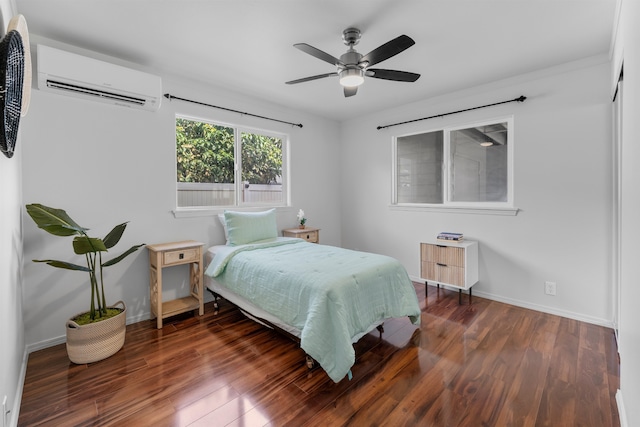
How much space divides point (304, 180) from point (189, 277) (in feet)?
6.93

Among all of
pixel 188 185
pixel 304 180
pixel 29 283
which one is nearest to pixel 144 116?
pixel 188 185

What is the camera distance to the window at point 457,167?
3424 mm

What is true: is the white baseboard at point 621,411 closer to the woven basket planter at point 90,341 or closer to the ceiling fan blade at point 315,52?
the ceiling fan blade at point 315,52

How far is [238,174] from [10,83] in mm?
2616

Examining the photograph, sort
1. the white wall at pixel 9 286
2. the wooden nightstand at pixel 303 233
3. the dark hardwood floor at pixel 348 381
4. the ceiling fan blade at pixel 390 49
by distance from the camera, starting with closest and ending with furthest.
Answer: the white wall at pixel 9 286
the dark hardwood floor at pixel 348 381
the ceiling fan blade at pixel 390 49
the wooden nightstand at pixel 303 233

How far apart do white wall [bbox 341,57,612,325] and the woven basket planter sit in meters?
3.67

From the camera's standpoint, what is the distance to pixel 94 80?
2404mm

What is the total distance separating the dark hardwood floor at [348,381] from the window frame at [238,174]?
128cm

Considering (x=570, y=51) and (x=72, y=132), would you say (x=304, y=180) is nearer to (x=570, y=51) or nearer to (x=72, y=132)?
(x=72, y=132)

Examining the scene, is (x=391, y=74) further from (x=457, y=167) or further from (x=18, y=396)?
(x=18, y=396)

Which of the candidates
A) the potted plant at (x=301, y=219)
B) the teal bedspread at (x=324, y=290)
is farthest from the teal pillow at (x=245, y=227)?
the potted plant at (x=301, y=219)

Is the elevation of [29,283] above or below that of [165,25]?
below

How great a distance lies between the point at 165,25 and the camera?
2.24 metres

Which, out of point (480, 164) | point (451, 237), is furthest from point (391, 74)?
point (451, 237)
